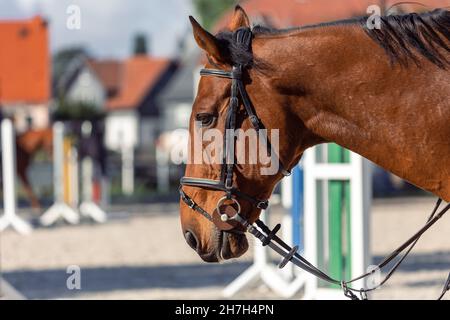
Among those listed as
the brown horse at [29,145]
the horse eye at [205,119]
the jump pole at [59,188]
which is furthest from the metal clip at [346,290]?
the brown horse at [29,145]

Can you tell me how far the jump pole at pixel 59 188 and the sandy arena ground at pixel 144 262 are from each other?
302mm

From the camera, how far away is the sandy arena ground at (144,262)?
28.0 ft

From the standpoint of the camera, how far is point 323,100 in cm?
331

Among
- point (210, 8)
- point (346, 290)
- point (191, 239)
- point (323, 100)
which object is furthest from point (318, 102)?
point (210, 8)

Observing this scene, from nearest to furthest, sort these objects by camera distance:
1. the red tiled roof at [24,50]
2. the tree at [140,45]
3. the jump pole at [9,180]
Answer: the jump pole at [9,180], the red tiled roof at [24,50], the tree at [140,45]

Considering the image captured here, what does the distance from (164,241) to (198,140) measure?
10669 millimetres

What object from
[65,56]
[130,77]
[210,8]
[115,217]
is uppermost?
[210,8]

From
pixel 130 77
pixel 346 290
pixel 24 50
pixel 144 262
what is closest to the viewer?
pixel 346 290

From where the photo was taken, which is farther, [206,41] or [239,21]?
[239,21]

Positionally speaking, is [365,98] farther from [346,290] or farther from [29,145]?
[29,145]

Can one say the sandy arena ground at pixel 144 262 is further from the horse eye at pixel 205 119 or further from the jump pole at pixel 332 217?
the horse eye at pixel 205 119

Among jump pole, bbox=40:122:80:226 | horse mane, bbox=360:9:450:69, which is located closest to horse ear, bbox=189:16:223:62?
horse mane, bbox=360:9:450:69

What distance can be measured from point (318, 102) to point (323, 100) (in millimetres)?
21
